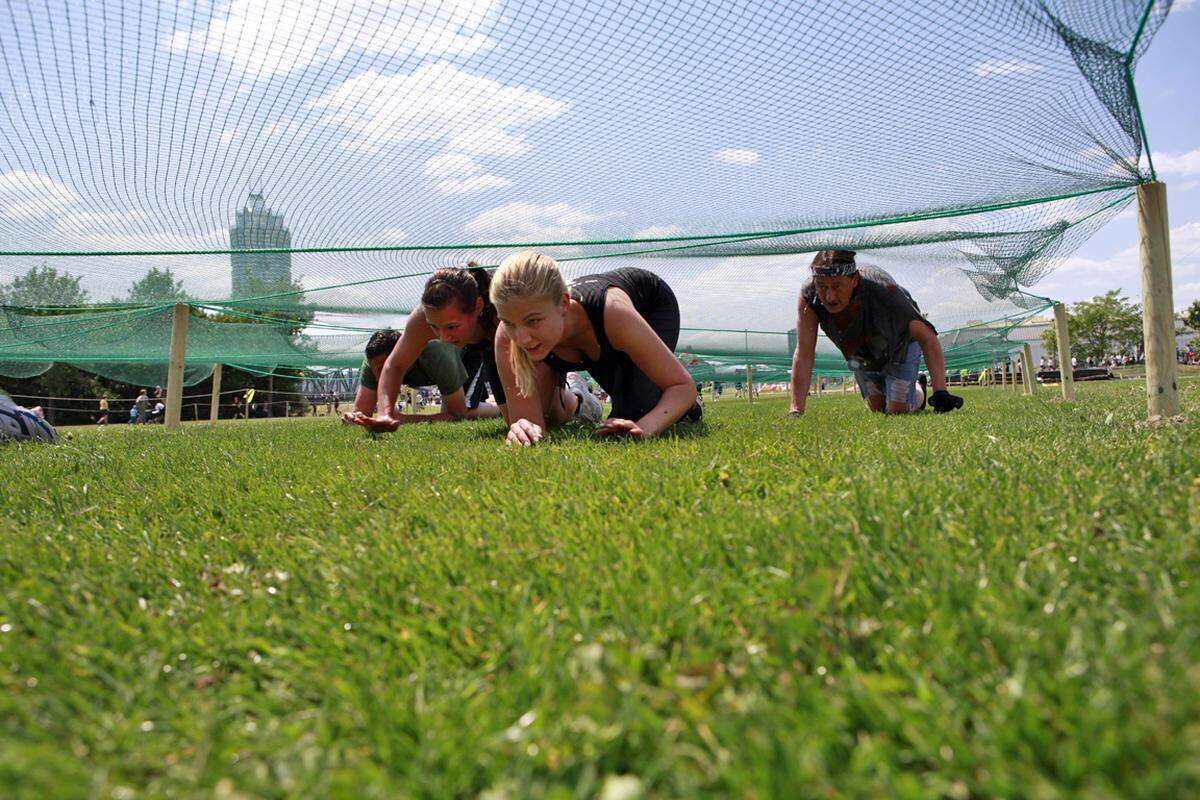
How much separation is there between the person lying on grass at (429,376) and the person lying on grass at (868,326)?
3.18m

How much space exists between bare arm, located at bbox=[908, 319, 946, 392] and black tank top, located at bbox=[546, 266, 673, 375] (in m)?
2.32

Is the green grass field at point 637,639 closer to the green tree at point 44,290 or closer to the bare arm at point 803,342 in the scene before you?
the bare arm at point 803,342

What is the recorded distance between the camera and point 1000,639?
101cm

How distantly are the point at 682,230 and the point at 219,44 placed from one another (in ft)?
12.3

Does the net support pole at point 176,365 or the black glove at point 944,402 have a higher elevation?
the net support pole at point 176,365

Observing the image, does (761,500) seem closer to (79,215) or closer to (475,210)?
(475,210)

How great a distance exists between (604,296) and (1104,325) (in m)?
63.7

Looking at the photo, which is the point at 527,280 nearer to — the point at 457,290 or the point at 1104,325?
the point at 457,290

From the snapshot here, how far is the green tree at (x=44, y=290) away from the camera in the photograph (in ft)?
25.7

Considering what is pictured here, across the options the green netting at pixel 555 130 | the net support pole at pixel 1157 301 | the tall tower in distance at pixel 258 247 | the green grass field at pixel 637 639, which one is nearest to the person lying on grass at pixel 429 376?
the green netting at pixel 555 130

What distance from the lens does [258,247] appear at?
6527 mm

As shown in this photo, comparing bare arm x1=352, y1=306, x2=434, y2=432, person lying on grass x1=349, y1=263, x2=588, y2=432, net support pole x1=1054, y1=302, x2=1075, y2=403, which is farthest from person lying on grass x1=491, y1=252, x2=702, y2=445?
net support pole x1=1054, y1=302, x2=1075, y2=403

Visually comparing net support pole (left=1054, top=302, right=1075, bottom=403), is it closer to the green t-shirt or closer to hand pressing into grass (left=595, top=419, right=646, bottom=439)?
the green t-shirt

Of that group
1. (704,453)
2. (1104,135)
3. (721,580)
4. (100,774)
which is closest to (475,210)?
(704,453)
